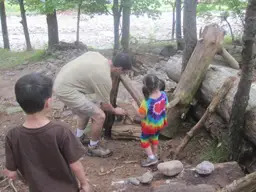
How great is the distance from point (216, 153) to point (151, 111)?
1.09m

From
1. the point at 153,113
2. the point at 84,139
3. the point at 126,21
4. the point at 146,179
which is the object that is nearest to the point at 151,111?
the point at 153,113

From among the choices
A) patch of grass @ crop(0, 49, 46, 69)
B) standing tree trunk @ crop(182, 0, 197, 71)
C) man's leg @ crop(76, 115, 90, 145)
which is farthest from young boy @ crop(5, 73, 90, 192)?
patch of grass @ crop(0, 49, 46, 69)

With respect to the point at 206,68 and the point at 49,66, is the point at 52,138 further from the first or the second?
the point at 49,66

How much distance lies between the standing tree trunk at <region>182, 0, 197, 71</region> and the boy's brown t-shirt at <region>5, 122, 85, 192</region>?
4067 millimetres

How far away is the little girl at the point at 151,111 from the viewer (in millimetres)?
4395

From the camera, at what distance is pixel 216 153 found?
185 inches

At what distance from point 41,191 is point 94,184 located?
1873 mm

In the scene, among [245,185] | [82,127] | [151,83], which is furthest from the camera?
[82,127]

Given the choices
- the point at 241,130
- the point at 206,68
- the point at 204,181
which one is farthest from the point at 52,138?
the point at 206,68

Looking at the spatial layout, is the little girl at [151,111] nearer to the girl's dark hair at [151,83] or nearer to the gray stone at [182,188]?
the girl's dark hair at [151,83]

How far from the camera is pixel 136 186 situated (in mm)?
3756

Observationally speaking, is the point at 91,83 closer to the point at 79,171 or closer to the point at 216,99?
the point at 216,99

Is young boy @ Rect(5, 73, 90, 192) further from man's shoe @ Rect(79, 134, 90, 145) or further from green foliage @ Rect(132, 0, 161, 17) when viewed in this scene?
green foliage @ Rect(132, 0, 161, 17)

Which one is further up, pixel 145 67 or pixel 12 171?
pixel 12 171
